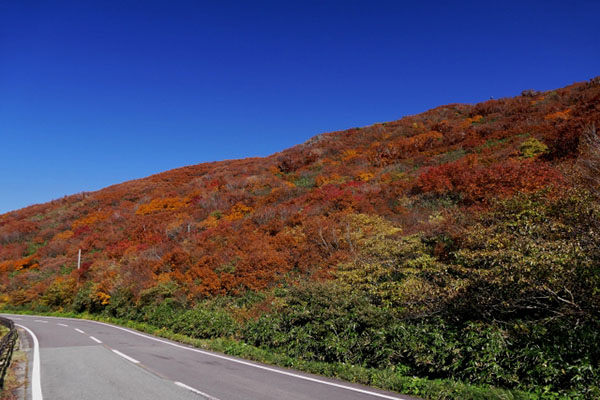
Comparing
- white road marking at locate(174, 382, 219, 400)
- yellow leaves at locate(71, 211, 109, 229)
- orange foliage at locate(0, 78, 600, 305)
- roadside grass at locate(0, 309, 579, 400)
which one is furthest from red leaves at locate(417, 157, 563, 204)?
yellow leaves at locate(71, 211, 109, 229)

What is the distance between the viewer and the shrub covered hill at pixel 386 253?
6.01 m

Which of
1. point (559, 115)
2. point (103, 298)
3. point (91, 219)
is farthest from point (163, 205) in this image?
point (559, 115)

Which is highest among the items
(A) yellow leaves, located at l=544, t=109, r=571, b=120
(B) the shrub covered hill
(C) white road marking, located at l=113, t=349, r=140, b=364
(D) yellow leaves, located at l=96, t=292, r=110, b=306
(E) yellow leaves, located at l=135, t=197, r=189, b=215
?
(A) yellow leaves, located at l=544, t=109, r=571, b=120

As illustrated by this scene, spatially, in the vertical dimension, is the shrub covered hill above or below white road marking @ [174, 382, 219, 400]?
above

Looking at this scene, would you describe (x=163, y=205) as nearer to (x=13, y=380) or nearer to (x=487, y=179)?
(x=13, y=380)

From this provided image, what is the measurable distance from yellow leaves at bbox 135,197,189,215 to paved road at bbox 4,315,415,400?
25226 mm

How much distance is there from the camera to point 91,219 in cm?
3897

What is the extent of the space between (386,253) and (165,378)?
721cm

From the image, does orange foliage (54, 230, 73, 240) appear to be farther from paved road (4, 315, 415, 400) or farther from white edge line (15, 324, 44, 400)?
paved road (4, 315, 415, 400)

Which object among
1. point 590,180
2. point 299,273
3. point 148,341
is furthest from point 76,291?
point 590,180

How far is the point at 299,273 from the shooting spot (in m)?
15.8

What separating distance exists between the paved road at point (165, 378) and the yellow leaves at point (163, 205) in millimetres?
25226

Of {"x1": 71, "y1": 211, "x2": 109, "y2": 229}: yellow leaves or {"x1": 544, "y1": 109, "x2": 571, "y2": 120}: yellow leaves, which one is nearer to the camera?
{"x1": 544, "y1": 109, "x2": 571, "y2": 120}: yellow leaves

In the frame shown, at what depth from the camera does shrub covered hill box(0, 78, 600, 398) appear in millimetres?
6012
